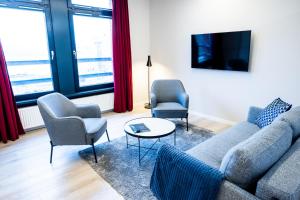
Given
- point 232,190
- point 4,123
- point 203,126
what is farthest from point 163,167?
point 4,123

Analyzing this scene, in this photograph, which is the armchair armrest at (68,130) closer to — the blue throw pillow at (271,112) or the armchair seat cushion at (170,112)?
the armchair seat cushion at (170,112)

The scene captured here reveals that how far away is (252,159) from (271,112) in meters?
1.43

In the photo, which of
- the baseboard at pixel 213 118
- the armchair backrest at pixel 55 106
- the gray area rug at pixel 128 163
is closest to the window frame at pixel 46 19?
the armchair backrest at pixel 55 106

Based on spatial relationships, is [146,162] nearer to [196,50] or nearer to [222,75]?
[222,75]

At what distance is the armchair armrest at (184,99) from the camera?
3422 mm

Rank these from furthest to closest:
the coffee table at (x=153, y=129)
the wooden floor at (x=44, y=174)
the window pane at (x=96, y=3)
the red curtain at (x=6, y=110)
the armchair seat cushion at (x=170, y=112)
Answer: the window pane at (x=96, y=3), the armchair seat cushion at (x=170, y=112), the red curtain at (x=6, y=110), the coffee table at (x=153, y=129), the wooden floor at (x=44, y=174)

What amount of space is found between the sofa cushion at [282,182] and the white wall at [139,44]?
12.9 feet

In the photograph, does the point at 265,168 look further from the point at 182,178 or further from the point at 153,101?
the point at 153,101

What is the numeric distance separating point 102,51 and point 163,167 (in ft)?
11.2

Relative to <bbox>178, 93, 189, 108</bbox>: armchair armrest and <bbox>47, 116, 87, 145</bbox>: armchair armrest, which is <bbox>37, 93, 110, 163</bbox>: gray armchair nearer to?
<bbox>47, 116, 87, 145</bbox>: armchair armrest

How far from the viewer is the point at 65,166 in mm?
2496

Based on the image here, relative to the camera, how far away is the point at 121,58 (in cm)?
436

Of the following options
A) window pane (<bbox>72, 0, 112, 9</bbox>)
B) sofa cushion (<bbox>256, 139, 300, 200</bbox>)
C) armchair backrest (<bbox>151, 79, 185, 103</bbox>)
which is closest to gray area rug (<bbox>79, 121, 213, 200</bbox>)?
armchair backrest (<bbox>151, 79, 185, 103</bbox>)

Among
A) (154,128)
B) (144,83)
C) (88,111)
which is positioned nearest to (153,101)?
(154,128)
